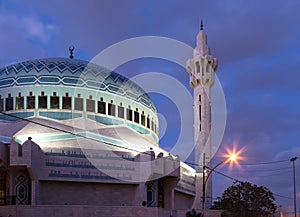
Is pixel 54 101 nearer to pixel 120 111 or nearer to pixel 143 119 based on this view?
pixel 120 111

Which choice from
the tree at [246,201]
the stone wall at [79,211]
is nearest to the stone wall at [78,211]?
the stone wall at [79,211]

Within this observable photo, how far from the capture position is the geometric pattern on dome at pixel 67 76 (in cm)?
3741

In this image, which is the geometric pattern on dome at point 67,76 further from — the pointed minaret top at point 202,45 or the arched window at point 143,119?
the pointed minaret top at point 202,45

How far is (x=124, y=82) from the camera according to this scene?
4050 cm

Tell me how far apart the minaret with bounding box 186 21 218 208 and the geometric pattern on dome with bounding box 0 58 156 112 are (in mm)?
6197

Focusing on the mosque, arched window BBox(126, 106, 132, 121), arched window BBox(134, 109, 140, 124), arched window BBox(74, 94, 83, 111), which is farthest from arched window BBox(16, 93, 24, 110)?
arched window BBox(134, 109, 140, 124)

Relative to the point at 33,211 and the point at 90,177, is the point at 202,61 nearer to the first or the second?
the point at 90,177

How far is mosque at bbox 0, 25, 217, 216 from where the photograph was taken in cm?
2988

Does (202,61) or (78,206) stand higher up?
(202,61)

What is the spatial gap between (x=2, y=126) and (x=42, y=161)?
233 inches

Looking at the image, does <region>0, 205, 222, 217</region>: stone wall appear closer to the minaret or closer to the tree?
the tree

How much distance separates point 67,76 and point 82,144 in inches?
295

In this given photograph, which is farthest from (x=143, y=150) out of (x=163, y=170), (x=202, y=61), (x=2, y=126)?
(x=202, y=61)

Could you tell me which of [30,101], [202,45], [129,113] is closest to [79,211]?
[30,101]
